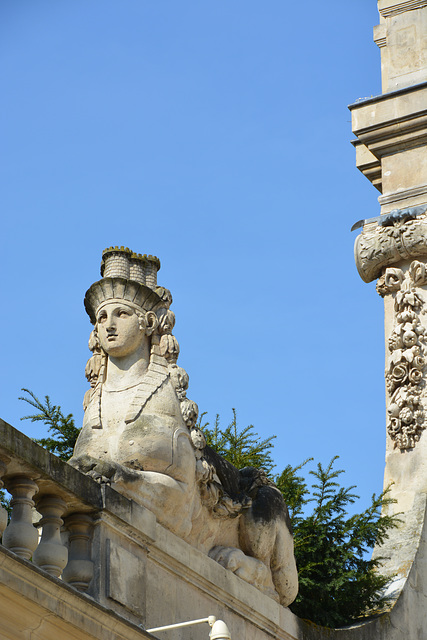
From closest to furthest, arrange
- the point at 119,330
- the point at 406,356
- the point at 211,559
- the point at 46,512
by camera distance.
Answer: the point at 46,512 < the point at 211,559 < the point at 119,330 < the point at 406,356

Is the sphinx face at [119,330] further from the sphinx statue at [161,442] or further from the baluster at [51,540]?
the baluster at [51,540]

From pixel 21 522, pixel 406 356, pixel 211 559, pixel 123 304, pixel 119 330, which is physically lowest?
pixel 21 522

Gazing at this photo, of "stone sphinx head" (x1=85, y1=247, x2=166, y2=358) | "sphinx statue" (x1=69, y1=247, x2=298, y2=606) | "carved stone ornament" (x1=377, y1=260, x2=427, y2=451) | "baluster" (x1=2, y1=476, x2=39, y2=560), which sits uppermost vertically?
"carved stone ornament" (x1=377, y1=260, x2=427, y2=451)

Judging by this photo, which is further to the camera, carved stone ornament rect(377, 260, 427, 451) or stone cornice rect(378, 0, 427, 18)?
stone cornice rect(378, 0, 427, 18)

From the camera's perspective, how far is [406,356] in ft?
49.1

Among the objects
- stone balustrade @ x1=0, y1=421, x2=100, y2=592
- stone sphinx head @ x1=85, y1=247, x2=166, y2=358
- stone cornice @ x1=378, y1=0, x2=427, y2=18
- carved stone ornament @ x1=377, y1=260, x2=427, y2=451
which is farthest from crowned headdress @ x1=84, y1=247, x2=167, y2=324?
stone cornice @ x1=378, y1=0, x2=427, y2=18

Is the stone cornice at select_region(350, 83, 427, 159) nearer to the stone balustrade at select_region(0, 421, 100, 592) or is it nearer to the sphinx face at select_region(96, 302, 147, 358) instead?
the sphinx face at select_region(96, 302, 147, 358)

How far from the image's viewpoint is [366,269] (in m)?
15.6

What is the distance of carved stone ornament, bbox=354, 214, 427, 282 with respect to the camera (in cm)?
1522

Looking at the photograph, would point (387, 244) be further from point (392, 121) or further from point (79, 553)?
point (79, 553)

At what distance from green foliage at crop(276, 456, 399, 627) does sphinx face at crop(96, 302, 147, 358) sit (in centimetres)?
301

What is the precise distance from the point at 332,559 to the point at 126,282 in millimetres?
3539

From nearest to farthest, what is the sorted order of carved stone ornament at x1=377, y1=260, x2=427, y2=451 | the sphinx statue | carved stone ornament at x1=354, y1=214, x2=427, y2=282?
1. the sphinx statue
2. carved stone ornament at x1=377, y1=260, x2=427, y2=451
3. carved stone ornament at x1=354, y1=214, x2=427, y2=282

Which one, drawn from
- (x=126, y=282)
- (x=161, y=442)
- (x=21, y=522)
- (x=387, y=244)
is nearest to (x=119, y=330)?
(x=126, y=282)
